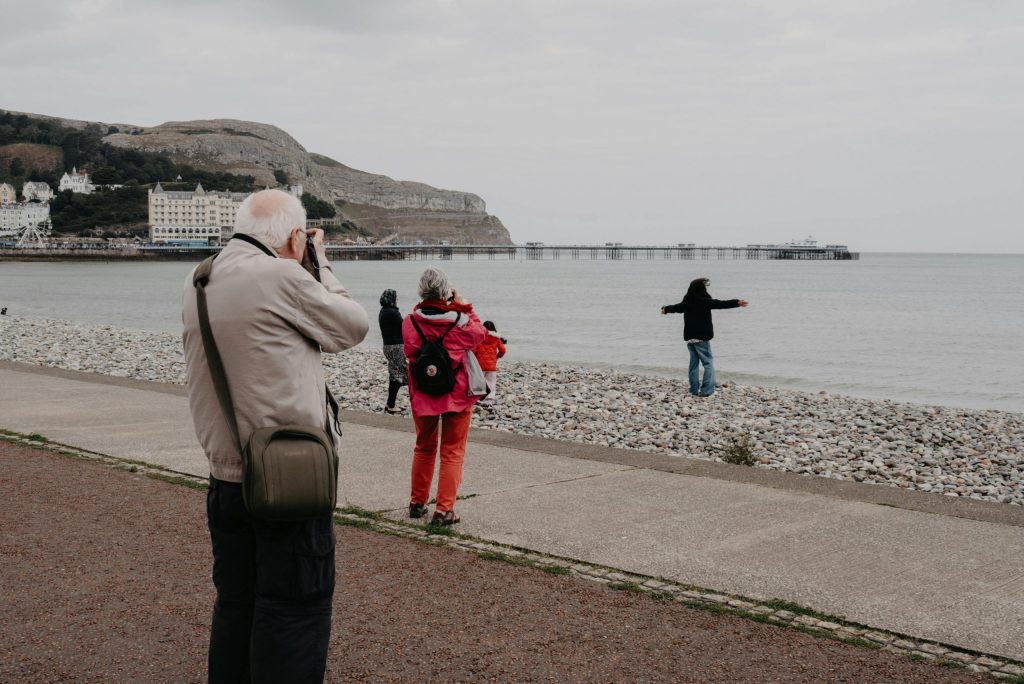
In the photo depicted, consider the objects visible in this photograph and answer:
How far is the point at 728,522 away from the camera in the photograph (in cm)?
639

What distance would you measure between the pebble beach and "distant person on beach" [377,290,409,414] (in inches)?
20.2

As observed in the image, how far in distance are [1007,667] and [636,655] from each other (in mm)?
1430

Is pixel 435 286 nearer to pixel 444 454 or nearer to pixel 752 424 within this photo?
pixel 444 454

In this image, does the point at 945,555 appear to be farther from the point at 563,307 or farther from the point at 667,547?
the point at 563,307

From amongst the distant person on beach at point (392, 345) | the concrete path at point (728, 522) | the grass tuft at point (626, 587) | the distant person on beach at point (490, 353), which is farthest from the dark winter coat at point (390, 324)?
the grass tuft at point (626, 587)

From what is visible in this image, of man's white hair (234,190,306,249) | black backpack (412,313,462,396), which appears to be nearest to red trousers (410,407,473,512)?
black backpack (412,313,462,396)

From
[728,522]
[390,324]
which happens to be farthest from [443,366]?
[390,324]

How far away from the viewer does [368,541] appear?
19.5 ft

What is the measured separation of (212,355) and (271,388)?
201mm

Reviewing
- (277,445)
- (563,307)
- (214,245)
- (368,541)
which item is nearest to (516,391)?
(368,541)

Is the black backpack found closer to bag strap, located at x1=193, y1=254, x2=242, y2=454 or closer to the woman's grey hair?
the woman's grey hair

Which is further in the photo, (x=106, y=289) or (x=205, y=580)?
(x=106, y=289)

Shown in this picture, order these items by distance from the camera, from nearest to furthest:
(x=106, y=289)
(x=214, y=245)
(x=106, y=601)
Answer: (x=106, y=601)
(x=106, y=289)
(x=214, y=245)

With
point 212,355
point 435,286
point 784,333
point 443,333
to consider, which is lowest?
point 784,333
